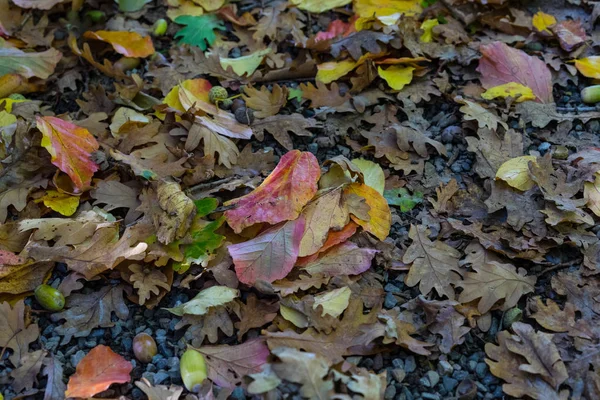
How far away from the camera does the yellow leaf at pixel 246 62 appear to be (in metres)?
2.67

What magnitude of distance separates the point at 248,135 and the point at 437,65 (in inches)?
34.9

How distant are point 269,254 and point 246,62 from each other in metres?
1.06

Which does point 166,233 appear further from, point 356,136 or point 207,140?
point 356,136

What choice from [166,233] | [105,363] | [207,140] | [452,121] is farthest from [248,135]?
[105,363]

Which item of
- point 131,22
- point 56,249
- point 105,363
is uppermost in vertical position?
point 131,22

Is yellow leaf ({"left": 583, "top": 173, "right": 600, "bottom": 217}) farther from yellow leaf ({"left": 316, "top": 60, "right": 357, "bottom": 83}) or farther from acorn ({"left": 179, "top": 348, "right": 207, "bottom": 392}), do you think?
acorn ({"left": 179, "top": 348, "right": 207, "bottom": 392})

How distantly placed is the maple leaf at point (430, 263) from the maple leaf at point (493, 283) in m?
0.04

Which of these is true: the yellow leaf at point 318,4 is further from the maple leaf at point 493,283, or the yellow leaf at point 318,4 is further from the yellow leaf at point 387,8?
the maple leaf at point 493,283

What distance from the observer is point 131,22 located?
2943 mm

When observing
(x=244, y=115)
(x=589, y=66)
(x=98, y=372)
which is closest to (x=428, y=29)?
(x=589, y=66)

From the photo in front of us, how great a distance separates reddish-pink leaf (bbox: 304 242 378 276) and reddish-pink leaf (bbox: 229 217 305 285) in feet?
0.27

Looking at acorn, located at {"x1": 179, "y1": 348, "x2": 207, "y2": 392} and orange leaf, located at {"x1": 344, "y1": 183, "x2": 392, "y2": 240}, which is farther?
orange leaf, located at {"x1": 344, "y1": 183, "x2": 392, "y2": 240}

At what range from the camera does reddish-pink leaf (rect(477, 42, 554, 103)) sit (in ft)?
8.41

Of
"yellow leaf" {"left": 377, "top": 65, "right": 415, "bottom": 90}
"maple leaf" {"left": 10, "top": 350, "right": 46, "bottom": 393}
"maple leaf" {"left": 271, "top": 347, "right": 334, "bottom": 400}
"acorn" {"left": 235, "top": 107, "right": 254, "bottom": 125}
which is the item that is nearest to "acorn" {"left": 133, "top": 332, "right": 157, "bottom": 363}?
"maple leaf" {"left": 10, "top": 350, "right": 46, "bottom": 393}
